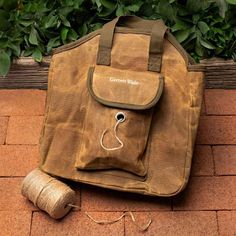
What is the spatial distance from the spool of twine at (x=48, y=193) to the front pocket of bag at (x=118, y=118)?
0.12 m

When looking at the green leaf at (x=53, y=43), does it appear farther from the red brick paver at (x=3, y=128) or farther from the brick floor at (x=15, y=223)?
the brick floor at (x=15, y=223)

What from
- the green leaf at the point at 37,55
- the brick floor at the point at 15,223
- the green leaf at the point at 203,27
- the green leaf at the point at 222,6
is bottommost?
the brick floor at the point at 15,223

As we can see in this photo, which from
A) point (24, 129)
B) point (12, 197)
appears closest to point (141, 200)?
point (12, 197)

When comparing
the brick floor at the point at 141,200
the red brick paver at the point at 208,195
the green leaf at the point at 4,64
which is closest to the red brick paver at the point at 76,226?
the brick floor at the point at 141,200

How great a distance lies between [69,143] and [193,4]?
2.45ft

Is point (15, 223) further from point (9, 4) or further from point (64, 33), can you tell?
point (9, 4)

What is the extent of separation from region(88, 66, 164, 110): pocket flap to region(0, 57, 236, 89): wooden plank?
1.50ft

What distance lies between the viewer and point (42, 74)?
232cm

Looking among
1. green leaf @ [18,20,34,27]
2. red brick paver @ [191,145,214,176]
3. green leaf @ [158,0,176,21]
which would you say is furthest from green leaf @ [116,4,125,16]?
red brick paver @ [191,145,214,176]

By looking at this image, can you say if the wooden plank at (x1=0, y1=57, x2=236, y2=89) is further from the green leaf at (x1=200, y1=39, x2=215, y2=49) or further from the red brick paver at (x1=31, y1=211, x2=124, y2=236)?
the red brick paver at (x1=31, y1=211, x2=124, y2=236)

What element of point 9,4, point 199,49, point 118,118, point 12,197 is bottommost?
point 12,197

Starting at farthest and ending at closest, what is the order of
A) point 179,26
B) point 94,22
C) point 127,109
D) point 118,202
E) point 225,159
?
1. point 94,22
2. point 179,26
3. point 225,159
4. point 118,202
5. point 127,109

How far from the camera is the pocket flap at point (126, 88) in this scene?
1843 mm

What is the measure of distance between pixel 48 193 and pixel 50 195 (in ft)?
0.04
